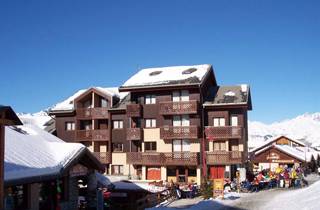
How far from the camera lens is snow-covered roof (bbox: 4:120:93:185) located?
18.5 metres

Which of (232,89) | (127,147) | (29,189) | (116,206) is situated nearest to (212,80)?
(232,89)

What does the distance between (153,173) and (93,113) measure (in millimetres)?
9204

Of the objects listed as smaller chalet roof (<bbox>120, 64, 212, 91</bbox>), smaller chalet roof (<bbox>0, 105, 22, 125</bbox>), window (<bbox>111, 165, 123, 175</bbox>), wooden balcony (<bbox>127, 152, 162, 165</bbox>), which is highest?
smaller chalet roof (<bbox>120, 64, 212, 91</bbox>)

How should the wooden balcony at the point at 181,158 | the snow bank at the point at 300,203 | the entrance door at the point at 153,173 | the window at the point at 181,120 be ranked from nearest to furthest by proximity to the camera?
the snow bank at the point at 300,203 → the wooden balcony at the point at 181,158 → the window at the point at 181,120 → the entrance door at the point at 153,173

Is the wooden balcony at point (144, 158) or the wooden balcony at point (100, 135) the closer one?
the wooden balcony at point (144, 158)

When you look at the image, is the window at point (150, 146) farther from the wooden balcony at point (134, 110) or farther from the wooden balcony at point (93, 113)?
the wooden balcony at point (93, 113)

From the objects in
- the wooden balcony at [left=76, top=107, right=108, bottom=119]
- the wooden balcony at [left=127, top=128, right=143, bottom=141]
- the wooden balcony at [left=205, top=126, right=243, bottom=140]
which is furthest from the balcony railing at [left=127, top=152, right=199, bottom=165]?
the wooden balcony at [left=76, top=107, right=108, bottom=119]

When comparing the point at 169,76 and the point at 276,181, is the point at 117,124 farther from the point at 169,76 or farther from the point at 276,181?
the point at 276,181

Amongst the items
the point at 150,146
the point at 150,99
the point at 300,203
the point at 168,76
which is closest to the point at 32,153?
the point at 300,203

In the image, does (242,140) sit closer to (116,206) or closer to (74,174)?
(116,206)

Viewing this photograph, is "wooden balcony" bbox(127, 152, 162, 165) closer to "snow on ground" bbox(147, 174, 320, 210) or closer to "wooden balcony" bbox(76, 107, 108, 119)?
"wooden balcony" bbox(76, 107, 108, 119)

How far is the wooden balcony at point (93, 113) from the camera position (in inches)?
1912

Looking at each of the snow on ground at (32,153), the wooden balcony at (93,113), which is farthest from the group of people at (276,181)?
the wooden balcony at (93,113)

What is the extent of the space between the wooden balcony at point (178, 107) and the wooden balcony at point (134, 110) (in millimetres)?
2287
